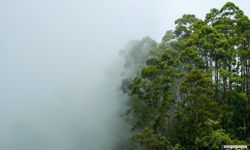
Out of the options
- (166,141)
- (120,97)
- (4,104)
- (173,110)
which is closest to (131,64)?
(120,97)

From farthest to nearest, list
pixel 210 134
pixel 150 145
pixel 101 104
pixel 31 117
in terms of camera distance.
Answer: pixel 31 117 < pixel 101 104 < pixel 150 145 < pixel 210 134

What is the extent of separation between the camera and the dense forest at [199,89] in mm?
26375

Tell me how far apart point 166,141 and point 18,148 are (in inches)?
1173

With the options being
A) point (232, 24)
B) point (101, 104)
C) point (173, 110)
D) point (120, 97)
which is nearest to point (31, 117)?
point (101, 104)

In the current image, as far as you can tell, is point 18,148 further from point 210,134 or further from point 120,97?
point 210,134

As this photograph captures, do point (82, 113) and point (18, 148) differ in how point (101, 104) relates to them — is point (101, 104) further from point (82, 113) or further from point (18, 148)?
point (18, 148)

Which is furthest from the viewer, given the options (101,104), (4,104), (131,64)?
(4,104)

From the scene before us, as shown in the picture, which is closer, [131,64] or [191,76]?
[191,76]

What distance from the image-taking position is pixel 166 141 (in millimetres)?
27609

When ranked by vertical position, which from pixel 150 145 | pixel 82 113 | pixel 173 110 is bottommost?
pixel 150 145

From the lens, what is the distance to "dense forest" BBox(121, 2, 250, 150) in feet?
86.5

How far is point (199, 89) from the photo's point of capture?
26.2 m

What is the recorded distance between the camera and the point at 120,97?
147 ft

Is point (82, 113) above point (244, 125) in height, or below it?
above
